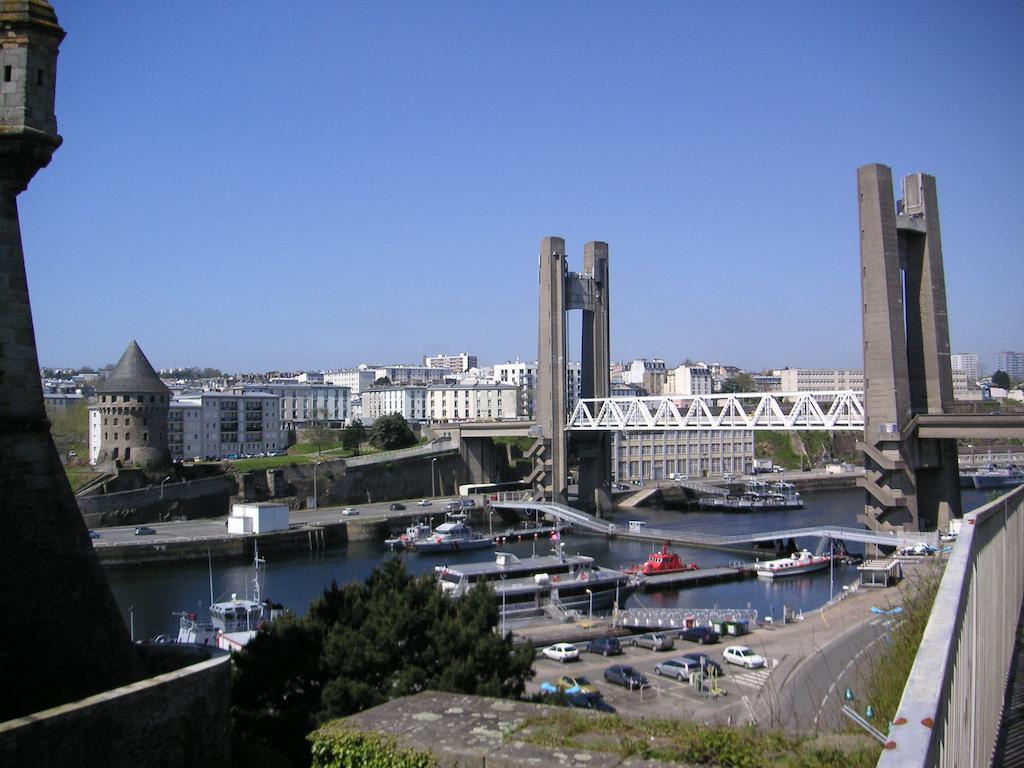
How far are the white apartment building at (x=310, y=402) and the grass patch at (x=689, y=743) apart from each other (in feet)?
187

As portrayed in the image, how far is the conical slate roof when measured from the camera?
116 feet

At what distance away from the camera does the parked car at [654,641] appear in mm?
15969

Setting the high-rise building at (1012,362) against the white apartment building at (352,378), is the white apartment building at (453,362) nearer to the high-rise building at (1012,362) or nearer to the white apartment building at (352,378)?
the white apartment building at (352,378)

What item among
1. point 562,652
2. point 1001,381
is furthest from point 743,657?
point 1001,381

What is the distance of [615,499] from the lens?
43.9 metres

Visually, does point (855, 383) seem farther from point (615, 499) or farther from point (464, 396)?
point (615, 499)

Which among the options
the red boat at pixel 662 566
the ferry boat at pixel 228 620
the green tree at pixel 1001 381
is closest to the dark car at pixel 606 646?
the ferry boat at pixel 228 620

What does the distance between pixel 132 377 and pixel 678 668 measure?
27.8 m

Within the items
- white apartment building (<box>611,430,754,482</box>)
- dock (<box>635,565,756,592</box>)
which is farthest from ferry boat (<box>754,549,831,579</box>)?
white apartment building (<box>611,430,754,482</box>)

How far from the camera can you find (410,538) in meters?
31.4

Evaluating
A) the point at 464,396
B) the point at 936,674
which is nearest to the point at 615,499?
the point at 464,396

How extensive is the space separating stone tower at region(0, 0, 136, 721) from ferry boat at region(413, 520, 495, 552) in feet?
79.0

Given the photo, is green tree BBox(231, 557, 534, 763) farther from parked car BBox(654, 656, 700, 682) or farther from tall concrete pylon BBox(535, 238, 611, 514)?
tall concrete pylon BBox(535, 238, 611, 514)

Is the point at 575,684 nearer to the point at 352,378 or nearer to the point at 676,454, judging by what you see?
the point at 676,454
